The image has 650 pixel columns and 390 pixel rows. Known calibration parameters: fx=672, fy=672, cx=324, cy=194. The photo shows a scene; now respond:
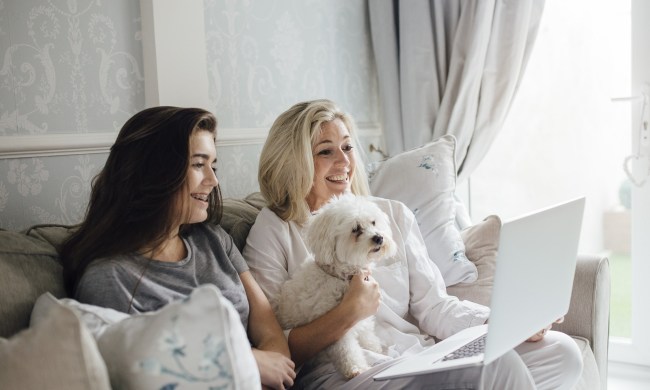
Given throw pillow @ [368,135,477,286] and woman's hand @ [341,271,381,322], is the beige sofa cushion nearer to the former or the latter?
woman's hand @ [341,271,381,322]

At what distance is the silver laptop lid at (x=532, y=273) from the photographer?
1.33 meters

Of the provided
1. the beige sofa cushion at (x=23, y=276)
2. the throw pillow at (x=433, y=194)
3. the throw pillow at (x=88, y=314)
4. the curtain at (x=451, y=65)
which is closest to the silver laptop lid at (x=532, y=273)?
the throw pillow at (x=433, y=194)

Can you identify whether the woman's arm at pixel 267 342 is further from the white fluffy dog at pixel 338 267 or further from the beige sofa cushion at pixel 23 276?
the beige sofa cushion at pixel 23 276

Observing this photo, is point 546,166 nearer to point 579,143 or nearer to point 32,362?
point 579,143

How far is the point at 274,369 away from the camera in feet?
5.09

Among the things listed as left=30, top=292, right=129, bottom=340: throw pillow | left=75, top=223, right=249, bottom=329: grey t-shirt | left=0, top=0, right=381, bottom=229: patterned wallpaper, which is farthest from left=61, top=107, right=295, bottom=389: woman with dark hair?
left=0, top=0, right=381, bottom=229: patterned wallpaper

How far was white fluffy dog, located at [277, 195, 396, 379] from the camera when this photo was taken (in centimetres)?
173

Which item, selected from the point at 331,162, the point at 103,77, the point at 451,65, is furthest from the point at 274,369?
the point at 451,65

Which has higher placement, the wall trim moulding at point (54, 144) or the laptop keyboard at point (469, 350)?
the wall trim moulding at point (54, 144)

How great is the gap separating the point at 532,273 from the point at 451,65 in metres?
1.75

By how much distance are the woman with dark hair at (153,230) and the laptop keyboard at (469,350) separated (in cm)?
39

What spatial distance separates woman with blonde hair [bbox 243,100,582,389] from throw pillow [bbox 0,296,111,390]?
30.8 inches

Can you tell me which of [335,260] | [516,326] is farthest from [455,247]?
[516,326]

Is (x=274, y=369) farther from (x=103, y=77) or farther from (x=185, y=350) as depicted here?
(x=103, y=77)
